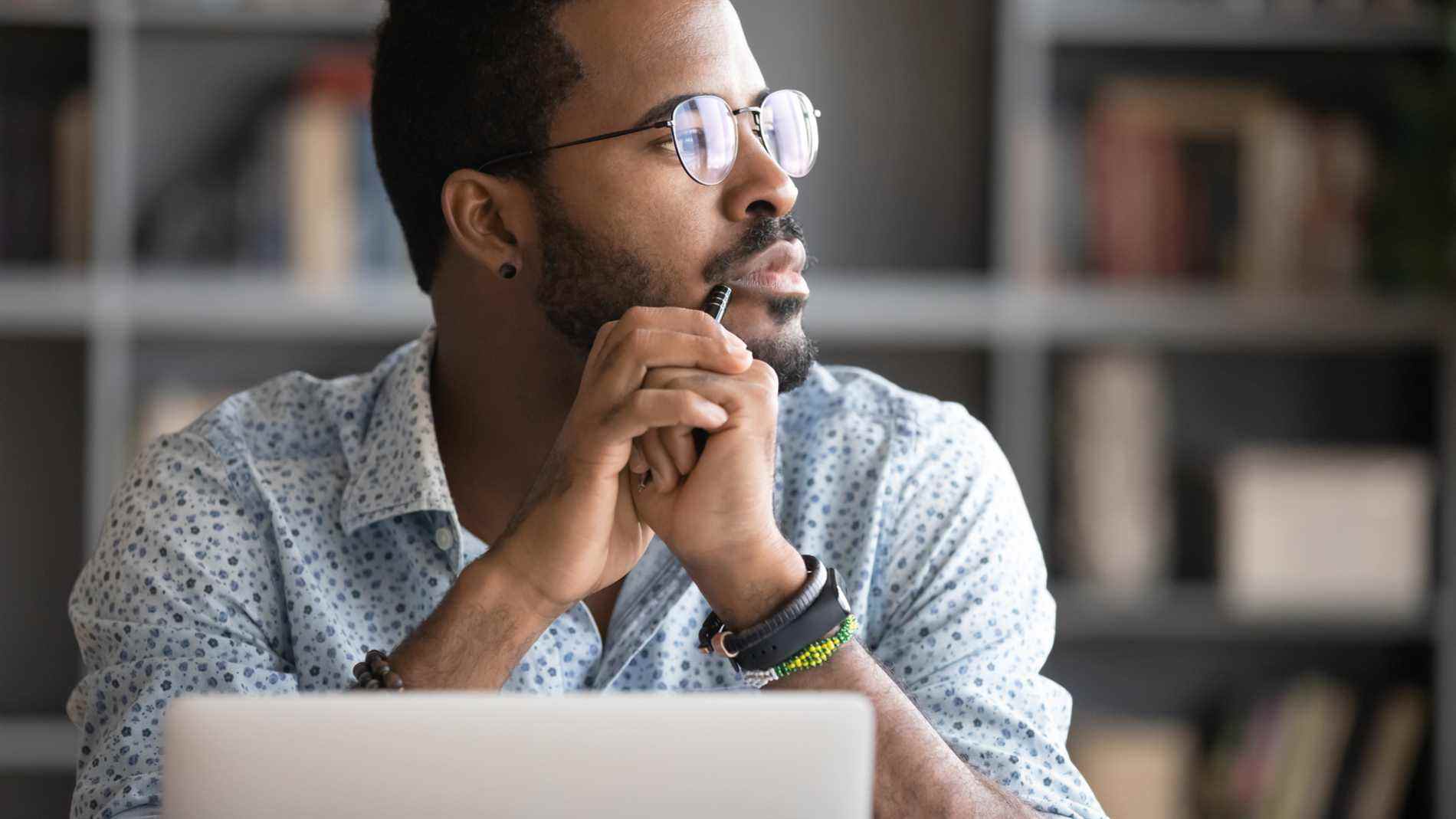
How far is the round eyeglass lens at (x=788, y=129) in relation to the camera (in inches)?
54.8

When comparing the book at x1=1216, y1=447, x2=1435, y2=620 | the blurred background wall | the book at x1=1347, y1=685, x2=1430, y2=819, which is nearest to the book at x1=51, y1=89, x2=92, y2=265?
the blurred background wall

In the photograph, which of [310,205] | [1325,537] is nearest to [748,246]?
[310,205]

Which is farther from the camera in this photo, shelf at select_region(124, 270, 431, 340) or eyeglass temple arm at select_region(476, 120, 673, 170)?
shelf at select_region(124, 270, 431, 340)

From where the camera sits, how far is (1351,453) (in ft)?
9.20

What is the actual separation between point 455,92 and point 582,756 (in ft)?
3.04

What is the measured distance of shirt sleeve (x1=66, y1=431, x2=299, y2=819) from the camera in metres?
1.20

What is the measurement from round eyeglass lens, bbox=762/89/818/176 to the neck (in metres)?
0.27

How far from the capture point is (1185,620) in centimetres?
274

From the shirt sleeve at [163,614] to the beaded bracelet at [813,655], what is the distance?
0.41m

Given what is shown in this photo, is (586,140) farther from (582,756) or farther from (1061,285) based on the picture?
(1061,285)

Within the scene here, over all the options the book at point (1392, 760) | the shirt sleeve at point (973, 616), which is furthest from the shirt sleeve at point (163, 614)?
the book at point (1392, 760)

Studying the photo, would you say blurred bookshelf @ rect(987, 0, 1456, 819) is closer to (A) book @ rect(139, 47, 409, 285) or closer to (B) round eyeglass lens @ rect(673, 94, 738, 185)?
(A) book @ rect(139, 47, 409, 285)

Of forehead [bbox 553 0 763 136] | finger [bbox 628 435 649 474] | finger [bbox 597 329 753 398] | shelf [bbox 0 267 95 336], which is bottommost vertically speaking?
finger [bbox 628 435 649 474]

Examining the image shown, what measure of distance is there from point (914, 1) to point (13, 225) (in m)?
1.65
